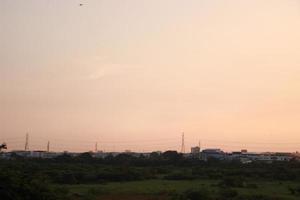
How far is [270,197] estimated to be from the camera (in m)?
31.2

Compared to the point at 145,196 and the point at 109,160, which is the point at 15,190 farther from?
the point at 109,160

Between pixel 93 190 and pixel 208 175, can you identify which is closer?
pixel 93 190

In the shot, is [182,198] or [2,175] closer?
[2,175]

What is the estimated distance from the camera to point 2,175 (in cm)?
1688

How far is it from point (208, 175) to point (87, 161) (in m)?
28.7

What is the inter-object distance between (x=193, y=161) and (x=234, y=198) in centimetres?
4489

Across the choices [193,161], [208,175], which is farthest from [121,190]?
[193,161]

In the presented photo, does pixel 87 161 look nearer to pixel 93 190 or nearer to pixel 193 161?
pixel 193 161

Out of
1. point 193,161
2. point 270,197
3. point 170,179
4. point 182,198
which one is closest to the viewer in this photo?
point 182,198

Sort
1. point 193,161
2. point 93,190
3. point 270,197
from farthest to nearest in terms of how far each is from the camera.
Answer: point 193,161 → point 93,190 → point 270,197

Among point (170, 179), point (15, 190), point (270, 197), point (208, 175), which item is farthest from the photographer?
point (208, 175)

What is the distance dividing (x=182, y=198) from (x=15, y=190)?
44.0ft

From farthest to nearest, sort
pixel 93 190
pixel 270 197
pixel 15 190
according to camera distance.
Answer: pixel 93 190
pixel 270 197
pixel 15 190

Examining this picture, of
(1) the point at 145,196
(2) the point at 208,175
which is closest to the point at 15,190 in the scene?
(1) the point at 145,196
